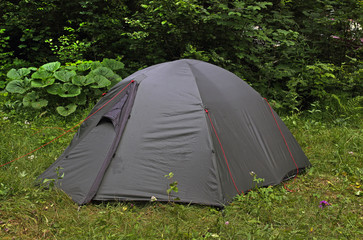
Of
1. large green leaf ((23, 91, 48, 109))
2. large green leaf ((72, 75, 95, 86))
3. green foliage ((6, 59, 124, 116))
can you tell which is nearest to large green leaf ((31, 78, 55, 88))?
green foliage ((6, 59, 124, 116))

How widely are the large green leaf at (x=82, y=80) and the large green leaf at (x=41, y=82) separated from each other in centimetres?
42

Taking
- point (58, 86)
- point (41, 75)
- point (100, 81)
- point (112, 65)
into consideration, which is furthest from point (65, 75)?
point (112, 65)

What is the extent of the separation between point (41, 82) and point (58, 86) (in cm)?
31

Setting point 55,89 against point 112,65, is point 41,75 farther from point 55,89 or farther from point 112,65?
point 112,65

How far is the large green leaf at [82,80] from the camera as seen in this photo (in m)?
5.68

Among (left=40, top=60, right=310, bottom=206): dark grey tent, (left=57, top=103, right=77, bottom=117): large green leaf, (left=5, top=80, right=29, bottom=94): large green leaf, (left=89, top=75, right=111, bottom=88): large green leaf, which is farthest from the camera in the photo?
(left=89, top=75, right=111, bottom=88): large green leaf

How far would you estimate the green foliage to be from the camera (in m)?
5.55

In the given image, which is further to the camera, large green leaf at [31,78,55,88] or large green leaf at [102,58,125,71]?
large green leaf at [102,58,125,71]

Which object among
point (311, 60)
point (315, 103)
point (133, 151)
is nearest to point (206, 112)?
point (133, 151)

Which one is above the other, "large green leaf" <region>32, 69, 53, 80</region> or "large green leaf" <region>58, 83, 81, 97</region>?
"large green leaf" <region>32, 69, 53, 80</region>

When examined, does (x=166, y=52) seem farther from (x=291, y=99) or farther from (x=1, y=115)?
(x=1, y=115)

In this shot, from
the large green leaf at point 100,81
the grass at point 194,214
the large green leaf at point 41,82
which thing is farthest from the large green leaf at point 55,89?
the grass at point 194,214

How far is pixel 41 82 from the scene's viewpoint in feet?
18.4

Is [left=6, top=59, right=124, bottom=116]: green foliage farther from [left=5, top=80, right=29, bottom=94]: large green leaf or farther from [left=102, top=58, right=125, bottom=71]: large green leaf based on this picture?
[left=102, top=58, right=125, bottom=71]: large green leaf
